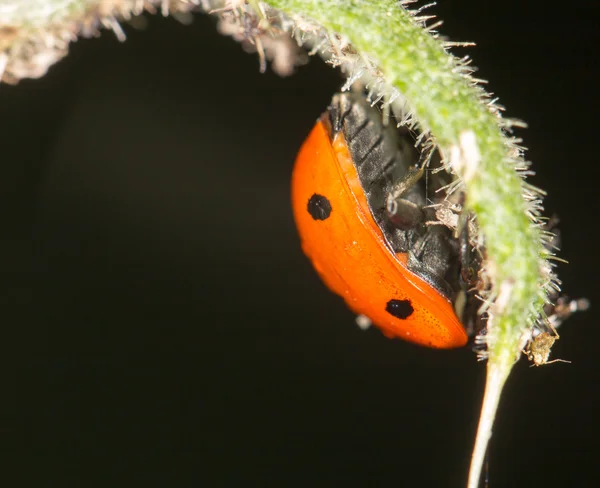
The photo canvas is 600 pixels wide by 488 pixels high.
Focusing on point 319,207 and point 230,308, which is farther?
point 230,308

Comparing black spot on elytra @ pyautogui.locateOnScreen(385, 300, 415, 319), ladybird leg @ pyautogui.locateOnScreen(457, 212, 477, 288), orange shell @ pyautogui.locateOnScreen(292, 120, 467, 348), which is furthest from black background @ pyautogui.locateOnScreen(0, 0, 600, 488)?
ladybird leg @ pyautogui.locateOnScreen(457, 212, 477, 288)

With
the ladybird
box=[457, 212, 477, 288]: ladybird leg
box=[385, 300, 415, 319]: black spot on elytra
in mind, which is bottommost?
box=[385, 300, 415, 319]: black spot on elytra

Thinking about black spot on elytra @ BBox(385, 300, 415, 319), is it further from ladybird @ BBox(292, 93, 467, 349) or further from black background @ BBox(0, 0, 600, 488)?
black background @ BBox(0, 0, 600, 488)

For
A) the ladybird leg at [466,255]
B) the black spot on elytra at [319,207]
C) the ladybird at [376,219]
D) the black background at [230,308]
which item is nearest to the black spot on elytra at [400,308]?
the ladybird at [376,219]

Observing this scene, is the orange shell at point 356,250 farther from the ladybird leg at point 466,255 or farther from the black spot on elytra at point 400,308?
the ladybird leg at point 466,255

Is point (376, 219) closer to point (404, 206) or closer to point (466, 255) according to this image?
point (404, 206)

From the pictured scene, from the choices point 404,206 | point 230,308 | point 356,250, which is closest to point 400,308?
point 356,250
